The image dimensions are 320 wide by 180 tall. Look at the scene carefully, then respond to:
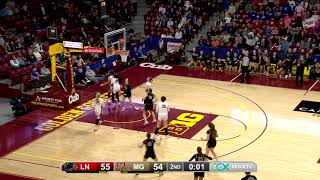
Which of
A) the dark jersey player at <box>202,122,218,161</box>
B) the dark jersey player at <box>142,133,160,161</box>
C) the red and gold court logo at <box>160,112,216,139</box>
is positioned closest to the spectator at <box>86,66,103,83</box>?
the red and gold court logo at <box>160,112,216,139</box>

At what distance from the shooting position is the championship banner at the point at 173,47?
112ft

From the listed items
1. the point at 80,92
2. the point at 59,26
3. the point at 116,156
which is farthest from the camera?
the point at 59,26

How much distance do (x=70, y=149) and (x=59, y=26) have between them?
1511cm

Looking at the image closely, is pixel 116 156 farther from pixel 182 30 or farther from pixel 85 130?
pixel 182 30

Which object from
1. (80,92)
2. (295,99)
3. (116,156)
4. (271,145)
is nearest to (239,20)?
(295,99)

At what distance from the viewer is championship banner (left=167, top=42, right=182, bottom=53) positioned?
3412cm

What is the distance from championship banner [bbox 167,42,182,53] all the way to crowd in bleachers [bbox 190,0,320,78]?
Answer: 1512 millimetres

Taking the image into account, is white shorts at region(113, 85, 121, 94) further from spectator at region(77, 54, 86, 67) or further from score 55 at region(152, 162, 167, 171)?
score 55 at region(152, 162, 167, 171)

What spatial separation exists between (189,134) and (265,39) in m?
12.0

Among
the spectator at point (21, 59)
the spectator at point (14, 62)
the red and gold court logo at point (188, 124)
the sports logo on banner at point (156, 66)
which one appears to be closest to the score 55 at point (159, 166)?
the red and gold court logo at point (188, 124)

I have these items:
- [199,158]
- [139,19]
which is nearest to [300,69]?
[199,158]

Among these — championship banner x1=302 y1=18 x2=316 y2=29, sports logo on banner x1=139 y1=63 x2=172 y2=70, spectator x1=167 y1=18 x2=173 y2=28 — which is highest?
championship banner x1=302 y1=18 x2=316 y2=29

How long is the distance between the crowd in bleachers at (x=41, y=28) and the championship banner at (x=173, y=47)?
13.7 ft

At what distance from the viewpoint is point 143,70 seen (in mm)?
31953
